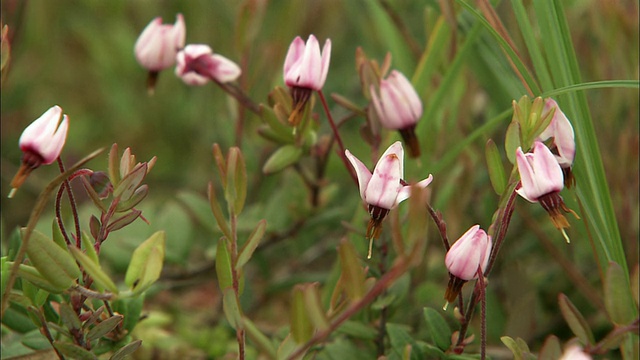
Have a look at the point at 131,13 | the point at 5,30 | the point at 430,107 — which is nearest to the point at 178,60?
the point at 5,30

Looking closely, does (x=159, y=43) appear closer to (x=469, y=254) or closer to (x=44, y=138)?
(x=44, y=138)

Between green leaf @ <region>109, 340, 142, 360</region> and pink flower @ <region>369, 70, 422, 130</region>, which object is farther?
pink flower @ <region>369, 70, 422, 130</region>

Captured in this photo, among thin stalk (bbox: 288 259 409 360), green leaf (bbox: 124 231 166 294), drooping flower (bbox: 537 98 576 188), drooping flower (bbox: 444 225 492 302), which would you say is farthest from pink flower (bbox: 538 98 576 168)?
green leaf (bbox: 124 231 166 294)

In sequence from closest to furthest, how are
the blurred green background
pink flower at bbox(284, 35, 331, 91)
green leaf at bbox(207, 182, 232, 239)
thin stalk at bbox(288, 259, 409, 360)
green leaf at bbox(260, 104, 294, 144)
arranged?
1. thin stalk at bbox(288, 259, 409, 360)
2. green leaf at bbox(207, 182, 232, 239)
3. pink flower at bbox(284, 35, 331, 91)
4. green leaf at bbox(260, 104, 294, 144)
5. the blurred green background

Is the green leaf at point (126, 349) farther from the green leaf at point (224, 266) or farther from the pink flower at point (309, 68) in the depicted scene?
the pink flower at point (309, 68)

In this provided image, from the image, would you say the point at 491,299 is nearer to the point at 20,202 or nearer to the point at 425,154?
the point at 425,154

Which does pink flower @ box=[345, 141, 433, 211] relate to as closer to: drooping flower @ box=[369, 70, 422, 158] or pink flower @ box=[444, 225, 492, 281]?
pink flower @ box=[444, 225, 492, 281]

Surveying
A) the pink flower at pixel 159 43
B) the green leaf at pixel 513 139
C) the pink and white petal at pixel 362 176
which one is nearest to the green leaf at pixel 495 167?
the green leaf at pixel 513 139

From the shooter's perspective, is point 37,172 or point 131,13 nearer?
point 37,172
